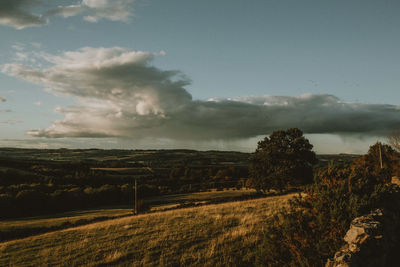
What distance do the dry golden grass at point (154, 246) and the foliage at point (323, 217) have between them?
3.19 meters

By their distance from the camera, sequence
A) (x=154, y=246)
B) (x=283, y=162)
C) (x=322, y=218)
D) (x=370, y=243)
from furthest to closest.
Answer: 1. (x=283, y=162)
2. (x=154, y=246)
3. (x=322, y=218)
4. (x=370, y=243)

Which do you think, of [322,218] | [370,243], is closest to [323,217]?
[322,218]

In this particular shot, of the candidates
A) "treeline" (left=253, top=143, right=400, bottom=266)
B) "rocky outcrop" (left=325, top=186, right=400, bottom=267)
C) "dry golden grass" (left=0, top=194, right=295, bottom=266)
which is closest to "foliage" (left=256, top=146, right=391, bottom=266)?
"treeline" (left=253, top=143, right=400, bottom=266)

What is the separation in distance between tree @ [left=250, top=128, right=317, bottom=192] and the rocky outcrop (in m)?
31.7

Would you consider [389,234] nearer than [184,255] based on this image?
Yes

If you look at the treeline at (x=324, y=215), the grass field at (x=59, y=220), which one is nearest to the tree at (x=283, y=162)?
the grass field at (x=59, y=220)

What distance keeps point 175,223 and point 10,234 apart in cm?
2448

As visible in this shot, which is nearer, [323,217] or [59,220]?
[323,217]

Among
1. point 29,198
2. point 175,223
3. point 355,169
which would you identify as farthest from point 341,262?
point 29,198

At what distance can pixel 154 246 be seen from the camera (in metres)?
12.5

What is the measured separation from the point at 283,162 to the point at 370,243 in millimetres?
34018

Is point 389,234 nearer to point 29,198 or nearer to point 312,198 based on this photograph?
point 312,198

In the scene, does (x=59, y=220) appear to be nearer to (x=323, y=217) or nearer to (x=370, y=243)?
(x=323, y=217)

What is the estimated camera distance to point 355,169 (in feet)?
25.7
